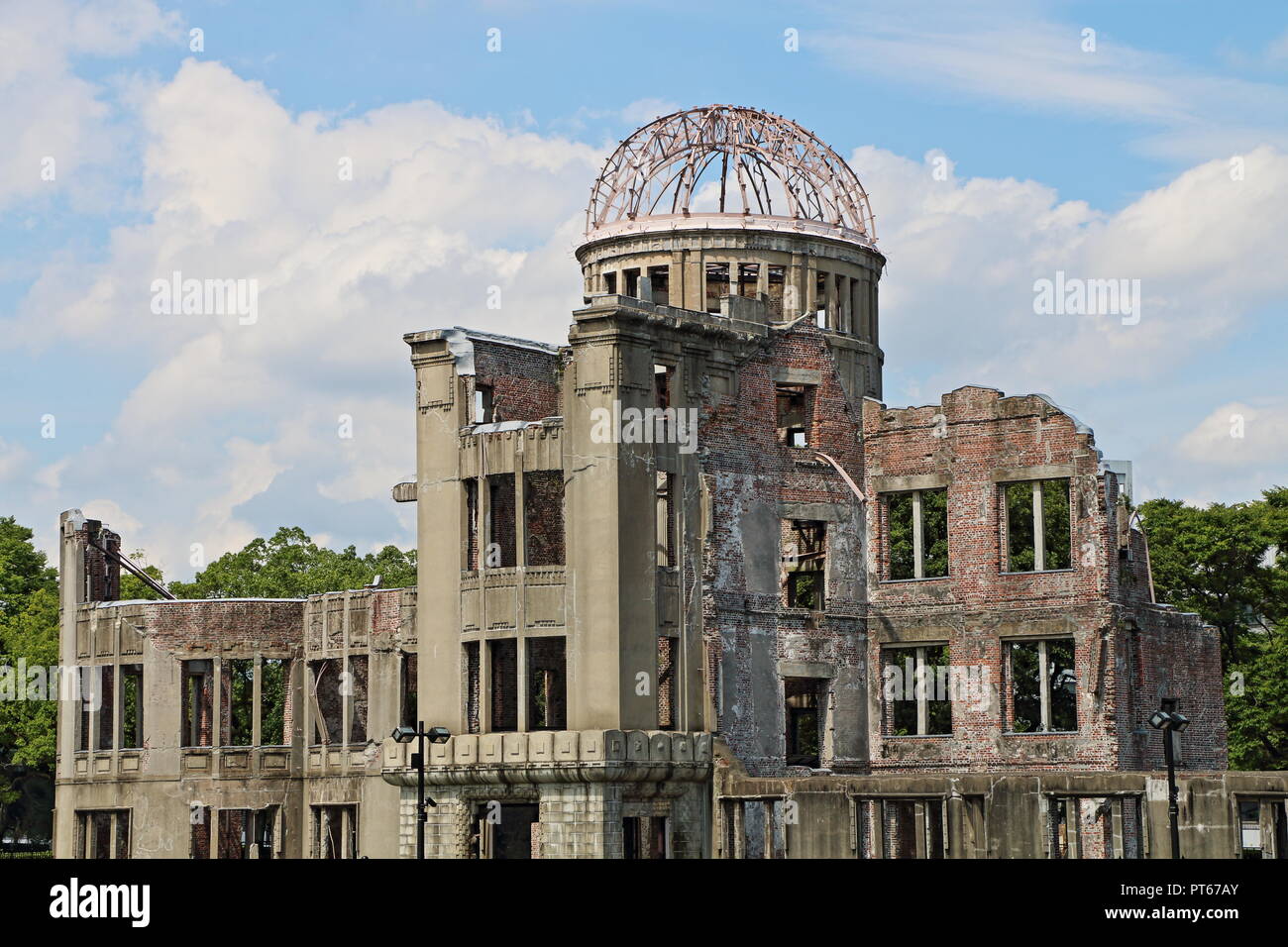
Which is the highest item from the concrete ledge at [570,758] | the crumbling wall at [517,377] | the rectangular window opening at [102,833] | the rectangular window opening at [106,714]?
the crumbling wall at [517,377]

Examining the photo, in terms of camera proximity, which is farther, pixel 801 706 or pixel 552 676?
pixel 801 706

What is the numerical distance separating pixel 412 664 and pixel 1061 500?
1946 centimetres

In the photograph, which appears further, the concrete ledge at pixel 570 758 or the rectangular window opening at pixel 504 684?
the rectangular window opening at pixel 504 684

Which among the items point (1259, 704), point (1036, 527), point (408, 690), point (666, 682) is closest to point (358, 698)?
point (408, 690)

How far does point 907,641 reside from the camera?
48.5 meters

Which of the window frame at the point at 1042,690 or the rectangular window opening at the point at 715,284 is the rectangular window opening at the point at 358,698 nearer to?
the rectangular window opening at the point at 715,284

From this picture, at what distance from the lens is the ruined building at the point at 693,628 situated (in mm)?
43406

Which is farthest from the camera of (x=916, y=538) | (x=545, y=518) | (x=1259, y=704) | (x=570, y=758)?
(x=1259, y=704)

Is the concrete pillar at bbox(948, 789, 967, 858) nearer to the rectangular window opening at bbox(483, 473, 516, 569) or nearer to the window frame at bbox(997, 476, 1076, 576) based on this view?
the window frame at bbox(997, 476, 1076, 576)

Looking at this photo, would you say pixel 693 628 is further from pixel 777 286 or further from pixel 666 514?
pixel 777 286

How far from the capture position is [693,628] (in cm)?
4525

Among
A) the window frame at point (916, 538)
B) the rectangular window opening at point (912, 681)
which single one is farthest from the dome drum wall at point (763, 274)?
the rectangular window opening at point (912, 681)

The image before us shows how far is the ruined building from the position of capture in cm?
4341
